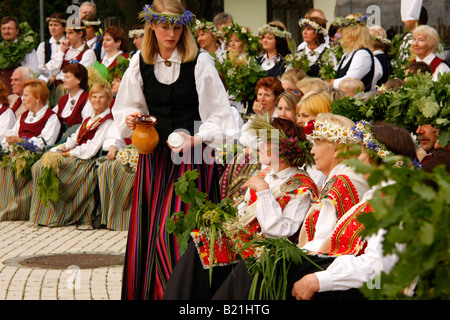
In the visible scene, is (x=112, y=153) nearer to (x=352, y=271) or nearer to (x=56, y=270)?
(x=56, y=270)

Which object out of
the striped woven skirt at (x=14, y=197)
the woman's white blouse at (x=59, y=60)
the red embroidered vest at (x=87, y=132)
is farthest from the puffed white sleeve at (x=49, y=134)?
the woman's white blouse at (x=59, y=60)

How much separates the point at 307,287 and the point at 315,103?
10.2 feet

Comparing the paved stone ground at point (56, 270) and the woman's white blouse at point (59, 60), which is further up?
the woman's white blouse at point (59, 60)

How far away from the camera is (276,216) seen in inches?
A: 196

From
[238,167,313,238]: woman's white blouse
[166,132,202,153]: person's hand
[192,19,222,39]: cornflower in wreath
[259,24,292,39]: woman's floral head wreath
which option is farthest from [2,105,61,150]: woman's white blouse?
[238,167,313,238]: woman's white blouse

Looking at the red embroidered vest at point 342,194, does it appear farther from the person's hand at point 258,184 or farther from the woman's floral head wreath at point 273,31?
the woman's floral head wreath at point 273,31

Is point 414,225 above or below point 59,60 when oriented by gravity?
above

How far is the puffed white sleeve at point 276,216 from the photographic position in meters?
4.96

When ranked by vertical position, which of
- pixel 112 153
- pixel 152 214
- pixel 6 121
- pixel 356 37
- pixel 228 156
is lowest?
pixel 112 153

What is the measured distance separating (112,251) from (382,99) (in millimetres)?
3609

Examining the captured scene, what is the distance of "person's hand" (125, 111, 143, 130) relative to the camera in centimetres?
497

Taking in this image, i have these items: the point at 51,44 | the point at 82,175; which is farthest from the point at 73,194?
the point at 51,44

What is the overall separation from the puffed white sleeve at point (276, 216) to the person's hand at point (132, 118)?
82cm
